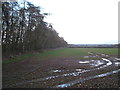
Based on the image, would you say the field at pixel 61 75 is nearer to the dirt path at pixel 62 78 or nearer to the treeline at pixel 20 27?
the dirt path at pixel 62 78

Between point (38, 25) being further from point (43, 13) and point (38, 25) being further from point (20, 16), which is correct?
point (20, 16)

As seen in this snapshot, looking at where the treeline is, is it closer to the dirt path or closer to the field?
the field

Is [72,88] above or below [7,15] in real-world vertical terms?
below

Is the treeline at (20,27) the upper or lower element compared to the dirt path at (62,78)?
upper

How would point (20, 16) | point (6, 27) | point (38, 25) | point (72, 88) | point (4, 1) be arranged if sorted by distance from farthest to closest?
point (38, 25) < point (20, 16) < point (6, 27) < point (4, 1) < point (72, 88)

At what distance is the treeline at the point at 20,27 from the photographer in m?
25.8

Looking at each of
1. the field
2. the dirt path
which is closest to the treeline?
the field

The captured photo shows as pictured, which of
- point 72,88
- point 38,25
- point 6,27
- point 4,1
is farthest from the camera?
point 38,25

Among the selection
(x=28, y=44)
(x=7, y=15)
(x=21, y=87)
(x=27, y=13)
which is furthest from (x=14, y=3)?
(x=21, y=87)

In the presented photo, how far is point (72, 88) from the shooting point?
22.7 ft

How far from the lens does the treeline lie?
84.8ft

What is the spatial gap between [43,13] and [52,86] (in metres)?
36.3

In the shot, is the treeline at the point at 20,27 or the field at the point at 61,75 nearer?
the field at the point at 61,75

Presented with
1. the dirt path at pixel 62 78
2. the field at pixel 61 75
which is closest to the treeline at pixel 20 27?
the field at pixel 61 75
